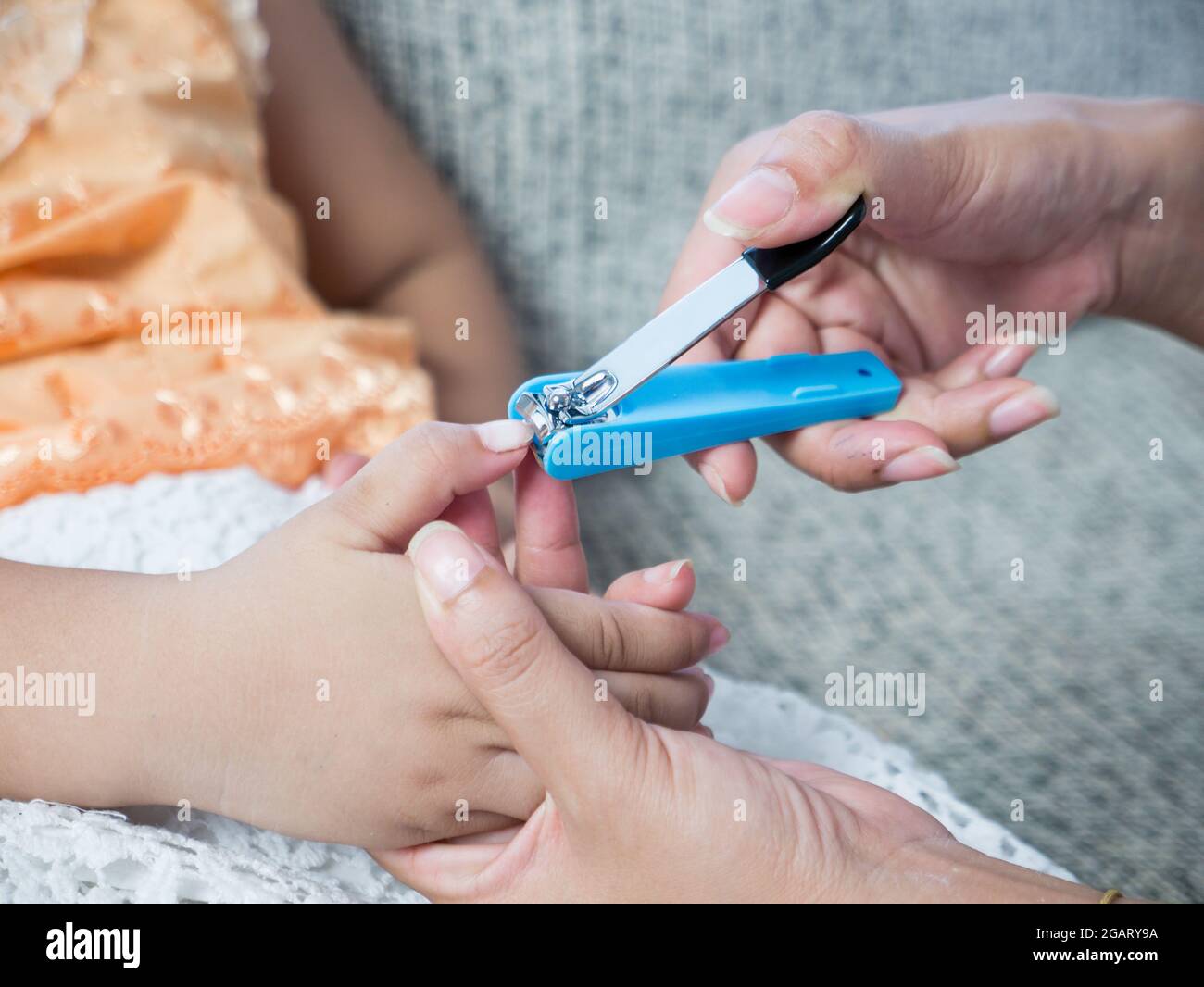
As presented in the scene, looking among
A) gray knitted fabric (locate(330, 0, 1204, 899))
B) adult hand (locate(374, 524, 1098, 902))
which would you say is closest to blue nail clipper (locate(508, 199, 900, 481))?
adult hand (locate(374, 524, 1098, 902))

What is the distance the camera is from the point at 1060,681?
0.79 m

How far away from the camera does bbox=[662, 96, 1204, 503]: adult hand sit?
58 cm

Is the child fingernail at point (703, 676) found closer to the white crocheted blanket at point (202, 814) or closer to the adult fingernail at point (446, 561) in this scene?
the white crocheted blanket at point (202, 814)

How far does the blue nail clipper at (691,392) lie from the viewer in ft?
1.77

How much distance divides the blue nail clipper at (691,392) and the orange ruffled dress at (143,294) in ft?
0.64

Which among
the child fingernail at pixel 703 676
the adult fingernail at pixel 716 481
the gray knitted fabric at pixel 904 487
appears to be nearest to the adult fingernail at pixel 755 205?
the adult fingernail at pixel 716 481

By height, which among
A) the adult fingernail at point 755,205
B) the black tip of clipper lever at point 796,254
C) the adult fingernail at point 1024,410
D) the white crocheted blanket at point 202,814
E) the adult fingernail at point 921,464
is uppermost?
the adult fingernail at point 755,205

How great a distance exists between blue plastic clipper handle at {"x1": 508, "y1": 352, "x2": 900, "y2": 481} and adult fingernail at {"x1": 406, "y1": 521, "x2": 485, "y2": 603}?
0.30ft

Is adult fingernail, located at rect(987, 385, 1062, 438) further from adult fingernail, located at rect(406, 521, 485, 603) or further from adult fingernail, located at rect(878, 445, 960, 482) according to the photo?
adult fingernail, located at rect(406, 521, 485, 603)

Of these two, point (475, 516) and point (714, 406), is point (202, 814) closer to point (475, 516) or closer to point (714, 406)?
point (475, 516)

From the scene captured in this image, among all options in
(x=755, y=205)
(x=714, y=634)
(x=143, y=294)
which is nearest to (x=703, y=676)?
(x=714, y=634)
